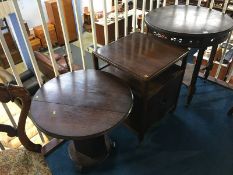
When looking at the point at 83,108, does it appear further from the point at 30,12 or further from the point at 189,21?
the point at 30,12

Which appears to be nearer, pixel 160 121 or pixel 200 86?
pixel 160 121

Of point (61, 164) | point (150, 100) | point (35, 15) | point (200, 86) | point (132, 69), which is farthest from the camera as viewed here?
point (35, 15)

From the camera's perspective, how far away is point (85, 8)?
6590 mm

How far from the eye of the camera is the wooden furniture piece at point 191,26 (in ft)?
4.23

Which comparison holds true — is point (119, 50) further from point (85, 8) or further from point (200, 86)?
point (85, 8)

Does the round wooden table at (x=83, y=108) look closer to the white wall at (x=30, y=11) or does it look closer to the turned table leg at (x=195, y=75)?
the turned table leg at (x=195, y=75)

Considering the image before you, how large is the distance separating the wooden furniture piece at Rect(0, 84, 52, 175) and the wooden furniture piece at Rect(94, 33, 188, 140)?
1.81 feet

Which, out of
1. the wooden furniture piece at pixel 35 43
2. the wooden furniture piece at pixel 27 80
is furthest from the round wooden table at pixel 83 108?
the wooden furniture piece at pixel 35 43

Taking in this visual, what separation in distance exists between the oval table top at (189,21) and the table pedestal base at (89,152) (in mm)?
846

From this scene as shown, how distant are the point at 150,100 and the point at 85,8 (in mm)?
6005

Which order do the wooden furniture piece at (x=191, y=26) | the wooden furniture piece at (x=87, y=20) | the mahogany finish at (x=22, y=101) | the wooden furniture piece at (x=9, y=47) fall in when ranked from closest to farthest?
the mahogany finish at (x=22, y=101) → the wooden furniture piece at (x=191, y=26) → the wooden furniture piece at (x=9, y=47) → the wooden furniture piece at (x=87, y=20)

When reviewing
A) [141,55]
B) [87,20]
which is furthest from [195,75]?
[87,20]

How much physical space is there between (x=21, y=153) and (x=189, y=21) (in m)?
1.34

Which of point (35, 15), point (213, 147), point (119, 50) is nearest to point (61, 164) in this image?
point (119, 50)
